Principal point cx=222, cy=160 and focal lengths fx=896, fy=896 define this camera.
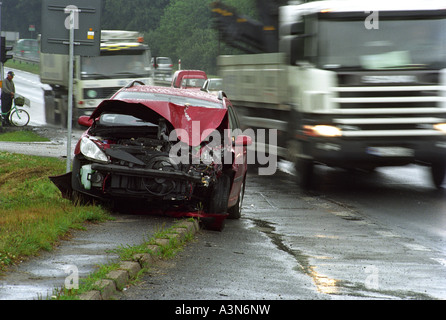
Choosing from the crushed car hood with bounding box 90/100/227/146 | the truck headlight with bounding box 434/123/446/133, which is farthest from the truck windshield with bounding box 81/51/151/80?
the crushed car hood with bounding box 90/100/227/146

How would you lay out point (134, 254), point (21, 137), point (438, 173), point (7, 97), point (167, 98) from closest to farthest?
point (134, 254)
point (167, 98)
point (438, 173)
point (21, 137)
point (7, 97)

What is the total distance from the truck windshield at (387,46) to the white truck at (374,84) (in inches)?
0.6

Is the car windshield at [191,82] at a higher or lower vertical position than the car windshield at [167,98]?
lower

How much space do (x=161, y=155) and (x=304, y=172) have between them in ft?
17.5

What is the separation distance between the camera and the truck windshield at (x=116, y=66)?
30.8 metres

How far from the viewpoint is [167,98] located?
1188 centimetres

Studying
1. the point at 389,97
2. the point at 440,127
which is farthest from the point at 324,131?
the point at 440,127

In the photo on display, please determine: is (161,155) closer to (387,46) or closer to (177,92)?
(177,92)

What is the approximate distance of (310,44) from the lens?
1495cm

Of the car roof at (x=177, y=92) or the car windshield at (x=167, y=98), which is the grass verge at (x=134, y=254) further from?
the car roof at (x=177, y=92)

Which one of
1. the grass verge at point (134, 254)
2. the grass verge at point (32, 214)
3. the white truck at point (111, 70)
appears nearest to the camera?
the grass verge at point (134, 254)

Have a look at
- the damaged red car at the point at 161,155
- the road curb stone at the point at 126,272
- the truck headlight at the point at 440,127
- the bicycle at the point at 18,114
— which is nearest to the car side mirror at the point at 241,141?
the damaged red car at the point at 161,155

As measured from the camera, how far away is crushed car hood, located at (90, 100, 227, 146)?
439 inches

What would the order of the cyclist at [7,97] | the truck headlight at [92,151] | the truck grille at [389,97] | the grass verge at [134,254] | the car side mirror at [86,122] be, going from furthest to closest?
the cyclist at [7,97], the truck grille at [389,97], the car side mirror at [86,122], the truck headlight at [92,151], the grass verge at [134,254]
